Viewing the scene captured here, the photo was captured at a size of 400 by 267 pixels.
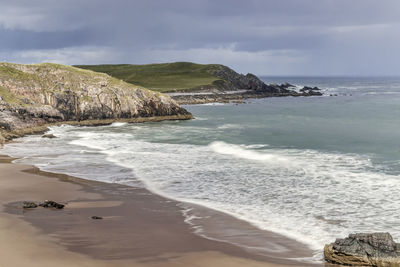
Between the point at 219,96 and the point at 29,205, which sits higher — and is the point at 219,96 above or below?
above

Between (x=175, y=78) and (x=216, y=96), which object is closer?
(x=216, y=96)

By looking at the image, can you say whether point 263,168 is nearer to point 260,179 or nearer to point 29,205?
point 260,179

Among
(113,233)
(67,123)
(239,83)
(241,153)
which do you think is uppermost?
(239,83)

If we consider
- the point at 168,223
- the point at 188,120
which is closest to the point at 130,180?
the point at 168,223

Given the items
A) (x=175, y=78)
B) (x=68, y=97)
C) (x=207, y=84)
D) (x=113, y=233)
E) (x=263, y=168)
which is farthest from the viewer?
(x=175, y=78)

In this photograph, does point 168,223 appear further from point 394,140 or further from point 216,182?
point 394,140

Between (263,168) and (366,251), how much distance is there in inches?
648

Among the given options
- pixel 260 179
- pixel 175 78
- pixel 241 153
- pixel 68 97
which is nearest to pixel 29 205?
pixel 260 179

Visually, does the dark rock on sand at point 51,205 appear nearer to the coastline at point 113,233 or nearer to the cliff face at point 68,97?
the coastline at point 113,233

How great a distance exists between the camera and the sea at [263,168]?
1933 cm

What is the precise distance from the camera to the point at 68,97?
6294 centimetres

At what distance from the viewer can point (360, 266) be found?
13.6 metres

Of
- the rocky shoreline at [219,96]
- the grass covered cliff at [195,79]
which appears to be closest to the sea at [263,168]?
the rocky shoreline at [219,96]

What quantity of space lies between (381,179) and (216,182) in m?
9.73
